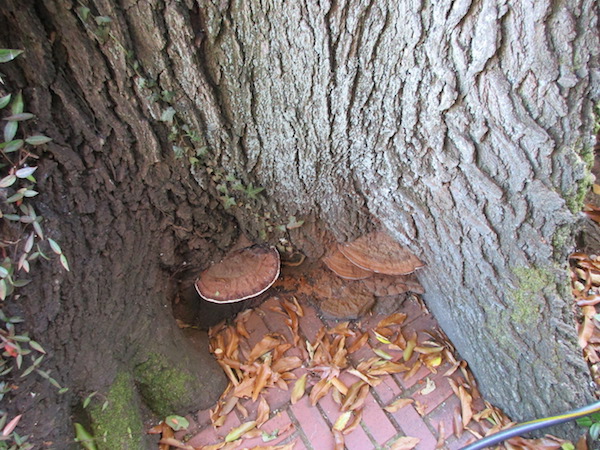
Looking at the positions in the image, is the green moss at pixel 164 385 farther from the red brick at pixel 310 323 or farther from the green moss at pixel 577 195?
the green moss at pixel 577 195

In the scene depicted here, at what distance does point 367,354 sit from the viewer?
2576 mm

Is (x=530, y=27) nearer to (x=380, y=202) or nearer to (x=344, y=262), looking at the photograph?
(x=380, y=202)

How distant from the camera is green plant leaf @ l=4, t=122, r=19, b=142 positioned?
1413mm

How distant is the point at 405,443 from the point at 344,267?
896 mm

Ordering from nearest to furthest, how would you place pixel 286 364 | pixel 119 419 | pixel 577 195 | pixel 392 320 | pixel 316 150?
pixel 577 195, pixel 316 150, pixel 119 419, pixel 286 364, pixel 392 320

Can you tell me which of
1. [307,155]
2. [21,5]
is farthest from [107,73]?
[307,155]

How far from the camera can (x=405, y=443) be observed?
2219 mm

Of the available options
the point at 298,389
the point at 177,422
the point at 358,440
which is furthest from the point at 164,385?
the point at 358,440

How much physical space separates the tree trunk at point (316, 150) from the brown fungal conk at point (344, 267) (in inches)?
7.1

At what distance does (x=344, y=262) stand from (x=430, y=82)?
3.53 feet

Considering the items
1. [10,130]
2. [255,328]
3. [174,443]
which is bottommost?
[174,443]

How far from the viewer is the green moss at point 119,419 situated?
202 cm

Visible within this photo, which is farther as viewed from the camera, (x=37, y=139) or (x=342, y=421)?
(x=342, y=421)

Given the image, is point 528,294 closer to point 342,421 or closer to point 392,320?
point 392,320
